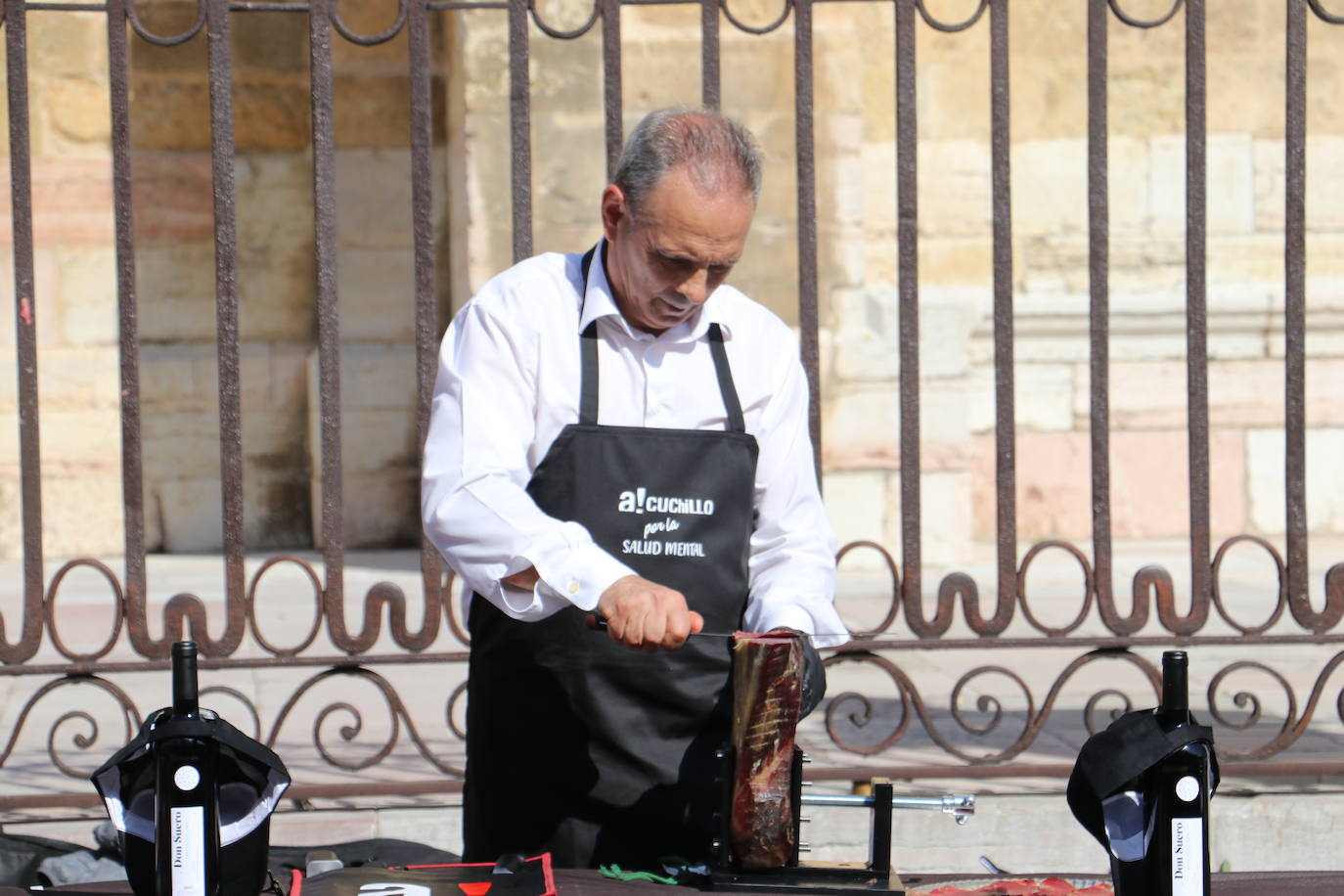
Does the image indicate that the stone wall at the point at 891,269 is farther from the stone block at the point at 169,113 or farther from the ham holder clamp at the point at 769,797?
the ham holder clamp at the point at 769,797

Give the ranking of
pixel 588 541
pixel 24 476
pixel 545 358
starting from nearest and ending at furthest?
pixel 588 541, pixel 545 358, pixel 24 476

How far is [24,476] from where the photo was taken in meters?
3.63

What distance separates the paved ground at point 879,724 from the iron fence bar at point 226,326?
181mm

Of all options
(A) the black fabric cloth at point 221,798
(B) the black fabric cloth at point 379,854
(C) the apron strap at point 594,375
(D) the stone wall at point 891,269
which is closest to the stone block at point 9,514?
(D) the stone wall at point 891,269

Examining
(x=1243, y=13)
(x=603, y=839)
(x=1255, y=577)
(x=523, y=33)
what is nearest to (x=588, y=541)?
(x=603, y=839)

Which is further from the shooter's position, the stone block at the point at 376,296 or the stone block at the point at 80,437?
the stone block at the point at 376,296

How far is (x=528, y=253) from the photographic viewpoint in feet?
12.1

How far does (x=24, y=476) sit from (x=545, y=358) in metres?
1.82

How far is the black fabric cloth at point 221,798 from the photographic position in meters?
1.87

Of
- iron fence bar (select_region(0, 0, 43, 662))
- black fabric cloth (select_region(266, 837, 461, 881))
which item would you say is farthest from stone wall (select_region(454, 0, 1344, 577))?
black fabric cloth (select_region(266, 837, 461, 881))

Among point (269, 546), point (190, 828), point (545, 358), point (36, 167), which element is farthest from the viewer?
point (269, 546)

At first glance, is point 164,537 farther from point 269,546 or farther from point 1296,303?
point 1296,303

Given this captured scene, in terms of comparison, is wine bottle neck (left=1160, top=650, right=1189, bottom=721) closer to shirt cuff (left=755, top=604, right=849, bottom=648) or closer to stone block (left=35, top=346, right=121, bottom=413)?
shirt cuff (left=755, top=604, right=849, bottom=648)

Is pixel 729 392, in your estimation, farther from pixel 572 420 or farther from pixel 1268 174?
pixel 1268 174
